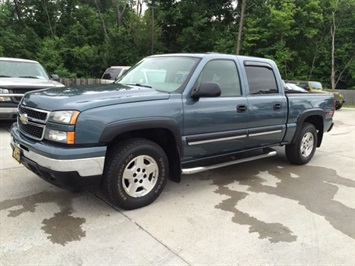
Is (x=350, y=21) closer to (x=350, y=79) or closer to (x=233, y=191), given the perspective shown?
Result: (x=350, y=79)

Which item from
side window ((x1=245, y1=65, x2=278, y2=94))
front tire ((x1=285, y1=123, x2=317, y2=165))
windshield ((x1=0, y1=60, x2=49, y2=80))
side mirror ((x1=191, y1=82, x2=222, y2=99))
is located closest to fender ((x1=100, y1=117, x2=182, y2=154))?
side mirror ((x1=191, y1=82, x2=222, y2=99))

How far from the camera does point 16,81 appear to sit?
7.88 metres

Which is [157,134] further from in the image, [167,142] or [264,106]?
[264,106]

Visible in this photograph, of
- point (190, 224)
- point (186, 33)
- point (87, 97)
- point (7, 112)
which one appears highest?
point (186, 33)

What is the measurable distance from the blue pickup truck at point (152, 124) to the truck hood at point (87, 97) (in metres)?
0.01

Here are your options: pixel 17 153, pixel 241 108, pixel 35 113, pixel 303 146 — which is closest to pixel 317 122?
pixel 303 146

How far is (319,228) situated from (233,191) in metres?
1.26

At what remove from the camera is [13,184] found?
14.3 feet

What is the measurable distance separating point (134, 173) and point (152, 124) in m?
0.59

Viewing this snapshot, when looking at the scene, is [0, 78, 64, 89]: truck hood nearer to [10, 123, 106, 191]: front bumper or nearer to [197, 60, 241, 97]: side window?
[10, 123, 106, 191]: front bumper

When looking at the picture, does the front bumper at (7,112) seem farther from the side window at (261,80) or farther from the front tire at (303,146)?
the front tire at (303,146)

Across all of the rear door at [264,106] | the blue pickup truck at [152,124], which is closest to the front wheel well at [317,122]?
the blue pickup truck at [152,124]

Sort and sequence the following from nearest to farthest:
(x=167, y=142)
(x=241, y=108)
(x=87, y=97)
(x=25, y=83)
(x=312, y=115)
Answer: (x=87, y=97) → (x=167, y=142) → (x=241, y=108) → (x=312, y=115) → (x=25, y=83)

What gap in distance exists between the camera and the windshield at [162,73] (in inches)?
165
